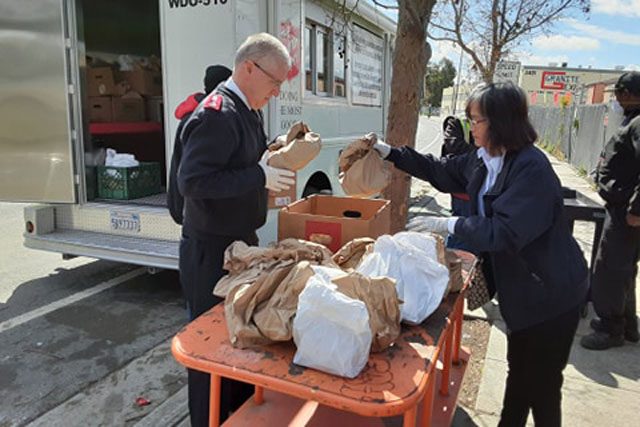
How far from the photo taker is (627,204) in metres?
3.53

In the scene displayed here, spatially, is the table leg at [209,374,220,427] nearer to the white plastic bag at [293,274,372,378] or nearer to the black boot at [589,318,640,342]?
the white plastic bag at [293,274,372,378]

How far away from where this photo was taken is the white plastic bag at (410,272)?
1860mm

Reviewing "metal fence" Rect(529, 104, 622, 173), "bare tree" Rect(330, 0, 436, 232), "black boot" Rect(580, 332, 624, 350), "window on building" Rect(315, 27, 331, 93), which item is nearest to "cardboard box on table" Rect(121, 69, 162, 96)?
"window on building" Rect(315, 27, 331, 93)

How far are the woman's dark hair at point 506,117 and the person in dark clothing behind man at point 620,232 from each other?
1.80 meters

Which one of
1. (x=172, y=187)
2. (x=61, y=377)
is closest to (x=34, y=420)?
(x=61, y=377)

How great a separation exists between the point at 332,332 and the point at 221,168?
0.89 m

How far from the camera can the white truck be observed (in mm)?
4008

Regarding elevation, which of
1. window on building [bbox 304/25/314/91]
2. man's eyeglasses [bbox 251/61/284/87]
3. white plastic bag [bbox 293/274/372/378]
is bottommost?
white plastic bag [bbox 293/274/372/378]

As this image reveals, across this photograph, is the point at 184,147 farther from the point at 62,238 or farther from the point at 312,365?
the point at 62,238

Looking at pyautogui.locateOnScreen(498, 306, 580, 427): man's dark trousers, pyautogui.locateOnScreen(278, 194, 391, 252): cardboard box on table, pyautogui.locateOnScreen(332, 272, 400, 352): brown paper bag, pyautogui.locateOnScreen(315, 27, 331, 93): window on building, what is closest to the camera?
pyautogui.locateOnScreen(332, 272, 400, 352): brown paper bag

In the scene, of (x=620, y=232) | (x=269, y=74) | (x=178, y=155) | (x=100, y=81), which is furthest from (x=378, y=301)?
(x=100, y=81)

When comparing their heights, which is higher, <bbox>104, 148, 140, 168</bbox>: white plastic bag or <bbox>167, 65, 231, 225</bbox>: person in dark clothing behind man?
<bbox>167, 65, 231, 225</bbox>: person in dark clothing behind man

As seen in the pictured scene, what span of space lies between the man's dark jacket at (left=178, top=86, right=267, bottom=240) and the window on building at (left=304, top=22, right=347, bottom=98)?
3.02m

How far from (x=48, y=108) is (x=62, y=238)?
116 cm
